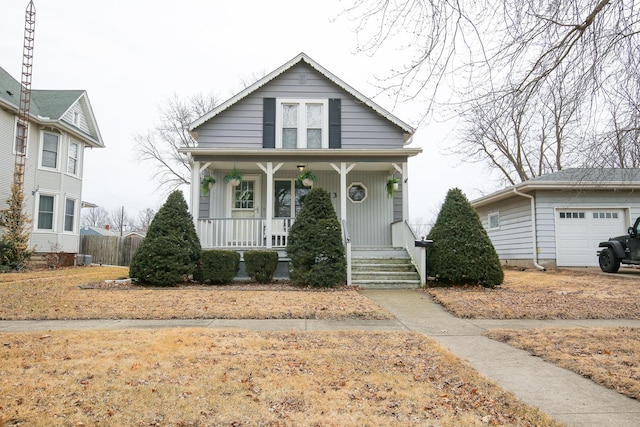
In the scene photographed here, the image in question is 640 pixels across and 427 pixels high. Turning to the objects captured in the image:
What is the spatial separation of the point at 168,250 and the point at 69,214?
1192 centimetres

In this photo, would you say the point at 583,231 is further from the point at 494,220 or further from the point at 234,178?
the point at 234,178

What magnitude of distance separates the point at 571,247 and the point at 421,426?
14685mm

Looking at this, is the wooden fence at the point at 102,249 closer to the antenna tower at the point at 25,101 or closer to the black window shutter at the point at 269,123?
the antenna tower at the point at 25,101

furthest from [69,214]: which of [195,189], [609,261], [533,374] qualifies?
[609,261]

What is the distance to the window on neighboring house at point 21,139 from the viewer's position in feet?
53.4

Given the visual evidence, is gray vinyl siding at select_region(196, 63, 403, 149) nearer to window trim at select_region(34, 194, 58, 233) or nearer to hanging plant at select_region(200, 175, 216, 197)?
hanging plant at select_region(200, 175, 216, 197)

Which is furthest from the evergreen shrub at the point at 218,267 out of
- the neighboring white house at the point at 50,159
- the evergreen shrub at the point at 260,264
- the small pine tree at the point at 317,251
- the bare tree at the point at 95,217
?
the bare tree at the point at 95,217

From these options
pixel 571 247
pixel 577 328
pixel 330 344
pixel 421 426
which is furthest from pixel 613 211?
pixel 421 426

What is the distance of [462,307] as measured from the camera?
24.3ft

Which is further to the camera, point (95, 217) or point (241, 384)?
point (95, 217)

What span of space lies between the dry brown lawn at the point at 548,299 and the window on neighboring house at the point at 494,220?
6789 millimetres

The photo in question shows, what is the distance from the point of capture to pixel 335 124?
538 inches

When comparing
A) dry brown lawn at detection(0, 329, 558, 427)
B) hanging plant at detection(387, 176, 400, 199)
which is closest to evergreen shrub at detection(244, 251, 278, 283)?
hanging plant at detection(387, 176, 400, 199)

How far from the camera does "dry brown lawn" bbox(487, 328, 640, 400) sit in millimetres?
3658
